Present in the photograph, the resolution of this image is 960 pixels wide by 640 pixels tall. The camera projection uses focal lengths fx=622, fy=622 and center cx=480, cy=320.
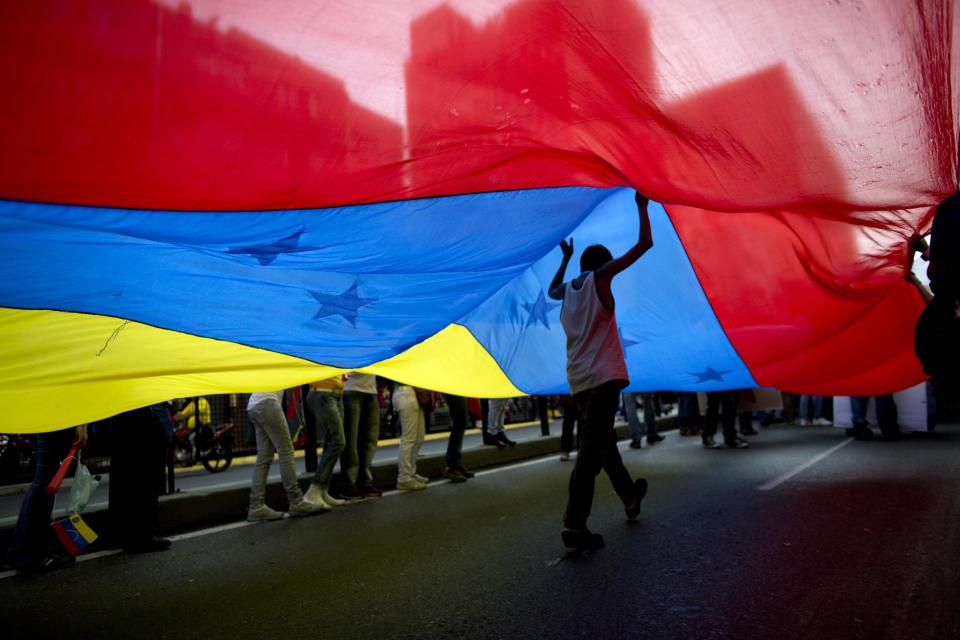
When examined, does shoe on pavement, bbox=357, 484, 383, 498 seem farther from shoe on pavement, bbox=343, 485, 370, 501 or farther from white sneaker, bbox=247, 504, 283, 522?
white sneaker, bbox=247, 504, 283, 522

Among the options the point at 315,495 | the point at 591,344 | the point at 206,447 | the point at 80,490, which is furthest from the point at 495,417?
the point at 80,490

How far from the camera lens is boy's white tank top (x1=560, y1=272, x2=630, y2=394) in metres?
3.84

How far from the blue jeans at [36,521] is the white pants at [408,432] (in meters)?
3.53

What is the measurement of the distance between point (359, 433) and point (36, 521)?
315 cm

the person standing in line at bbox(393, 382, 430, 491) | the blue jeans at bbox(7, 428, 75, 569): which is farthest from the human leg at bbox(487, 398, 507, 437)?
the blue jeans at bbox(7, 428, 75, 569)

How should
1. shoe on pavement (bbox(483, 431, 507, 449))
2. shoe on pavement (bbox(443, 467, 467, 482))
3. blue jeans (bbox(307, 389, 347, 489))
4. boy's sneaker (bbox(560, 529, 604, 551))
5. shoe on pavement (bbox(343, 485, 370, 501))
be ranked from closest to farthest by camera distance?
boy's sneaker (bbox(560, 529, 604, 551)) < blue jeans (bbox(307, 389, 347, 489)) < shoe on pavement (bbox(343, 485, 370, 501)) < shoe on pavement (bbox(443, 467, 467, 482)) < shoe on pavement (bbox(483, 431, 507, 449))

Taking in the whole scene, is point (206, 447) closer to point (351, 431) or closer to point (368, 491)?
point (368, 491)

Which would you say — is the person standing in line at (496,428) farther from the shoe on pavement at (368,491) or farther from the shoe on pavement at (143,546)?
the shoe on pavement at (143,546)

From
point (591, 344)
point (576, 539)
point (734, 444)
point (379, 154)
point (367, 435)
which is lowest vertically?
point (734, 444)

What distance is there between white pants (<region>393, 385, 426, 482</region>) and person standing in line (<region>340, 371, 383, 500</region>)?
17.0 inches

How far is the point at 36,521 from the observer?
4.16 metres

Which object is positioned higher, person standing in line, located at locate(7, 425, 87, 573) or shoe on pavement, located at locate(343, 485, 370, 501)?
person standing in line, located at locate(7, 425, 87, 573)

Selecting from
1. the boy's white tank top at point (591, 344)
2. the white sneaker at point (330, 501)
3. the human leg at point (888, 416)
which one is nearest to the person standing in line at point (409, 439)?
the white sneaker at point (330, 501)

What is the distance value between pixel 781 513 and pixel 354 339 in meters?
3.32
